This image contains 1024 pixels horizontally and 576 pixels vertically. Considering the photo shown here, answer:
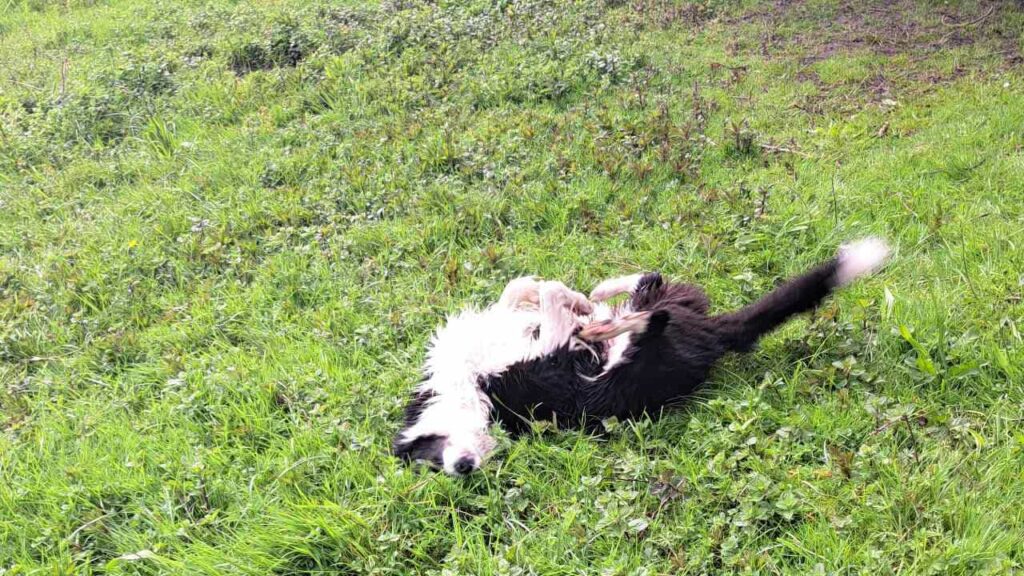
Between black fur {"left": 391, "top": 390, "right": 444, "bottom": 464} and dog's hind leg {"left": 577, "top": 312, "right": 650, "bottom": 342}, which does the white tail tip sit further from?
black fur {"left": 391, "top": 390, "right": 444, "bottom": 464}

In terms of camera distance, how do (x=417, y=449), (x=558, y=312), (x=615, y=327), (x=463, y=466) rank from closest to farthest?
(x=463, y=466) → (x=417, y=449) → (x=615, y=327) → (x=558, y=312)

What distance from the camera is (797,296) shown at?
9.86 ft

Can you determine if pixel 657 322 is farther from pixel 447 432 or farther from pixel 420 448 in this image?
pixel 420 448

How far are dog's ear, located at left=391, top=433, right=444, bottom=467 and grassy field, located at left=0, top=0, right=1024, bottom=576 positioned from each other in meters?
0.11

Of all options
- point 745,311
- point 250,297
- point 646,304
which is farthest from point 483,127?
point 745,311

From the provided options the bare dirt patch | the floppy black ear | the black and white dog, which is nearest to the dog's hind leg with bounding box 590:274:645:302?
the black and white dog

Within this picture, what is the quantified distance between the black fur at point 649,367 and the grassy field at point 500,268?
0.13m

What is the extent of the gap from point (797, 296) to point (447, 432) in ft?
5.00

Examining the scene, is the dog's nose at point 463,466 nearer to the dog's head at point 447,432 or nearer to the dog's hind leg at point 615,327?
the dog's head at point 447,432

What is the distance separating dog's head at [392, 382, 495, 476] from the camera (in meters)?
2.93

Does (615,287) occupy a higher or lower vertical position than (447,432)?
higher

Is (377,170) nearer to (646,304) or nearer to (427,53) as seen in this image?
(427,53)

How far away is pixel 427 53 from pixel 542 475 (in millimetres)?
4635

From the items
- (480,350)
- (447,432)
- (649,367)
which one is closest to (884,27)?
(649,367)
